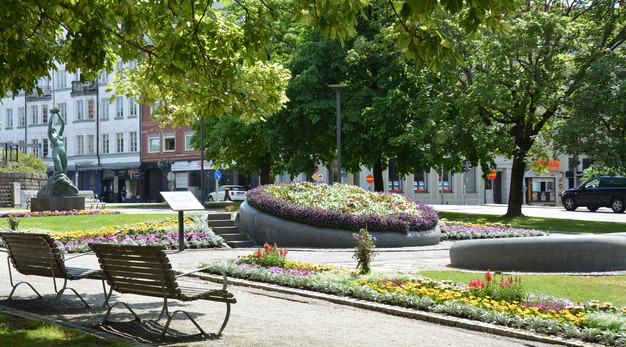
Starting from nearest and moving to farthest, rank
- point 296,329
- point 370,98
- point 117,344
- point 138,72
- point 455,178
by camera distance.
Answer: point 117,344
point 296,329
point 138,72
point 370,98
point 455,178

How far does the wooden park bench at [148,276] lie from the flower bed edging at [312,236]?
38.0ft

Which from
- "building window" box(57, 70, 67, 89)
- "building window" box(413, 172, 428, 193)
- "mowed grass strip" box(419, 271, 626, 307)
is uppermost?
"building window" box(57, 70, 67, 89)

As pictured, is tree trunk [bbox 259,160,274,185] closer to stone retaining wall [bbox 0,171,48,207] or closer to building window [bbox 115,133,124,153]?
stone retaining wall [bbox 0,171,48,207]

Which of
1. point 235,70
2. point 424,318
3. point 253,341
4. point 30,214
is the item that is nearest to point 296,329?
point 253,341

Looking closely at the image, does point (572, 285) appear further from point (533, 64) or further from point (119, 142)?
point (119, 142)

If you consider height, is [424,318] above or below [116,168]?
below

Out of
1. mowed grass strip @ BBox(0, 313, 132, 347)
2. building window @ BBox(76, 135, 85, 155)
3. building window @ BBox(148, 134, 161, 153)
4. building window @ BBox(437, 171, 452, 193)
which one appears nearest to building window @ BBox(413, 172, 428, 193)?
building window @ BBox(437, 171, 452, 193)

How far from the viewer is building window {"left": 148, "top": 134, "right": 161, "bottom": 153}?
221 ft

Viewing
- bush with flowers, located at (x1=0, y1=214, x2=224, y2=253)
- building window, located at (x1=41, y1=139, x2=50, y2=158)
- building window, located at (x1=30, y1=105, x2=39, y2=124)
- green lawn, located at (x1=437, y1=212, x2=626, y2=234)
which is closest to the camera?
bush with flowers, located at (x1=0, y1=214, x2=224, y2=253)

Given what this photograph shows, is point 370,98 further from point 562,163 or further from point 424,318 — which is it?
point 562,163

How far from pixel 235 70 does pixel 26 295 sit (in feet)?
15.0

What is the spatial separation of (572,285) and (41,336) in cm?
757

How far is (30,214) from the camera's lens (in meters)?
30.8

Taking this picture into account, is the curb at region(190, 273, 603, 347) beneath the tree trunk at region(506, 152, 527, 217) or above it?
beneath
